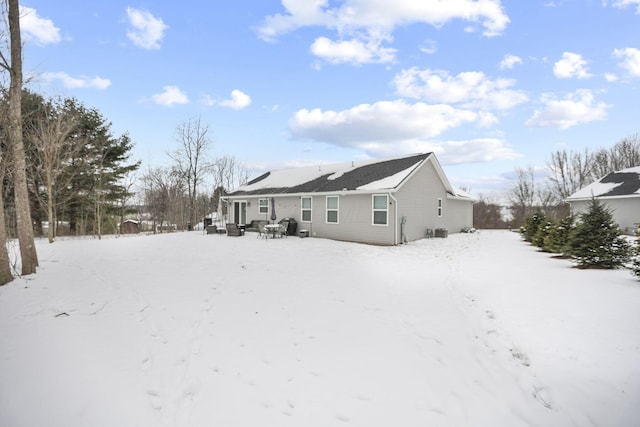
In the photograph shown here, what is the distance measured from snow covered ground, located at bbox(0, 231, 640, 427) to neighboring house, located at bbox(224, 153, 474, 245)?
724cm

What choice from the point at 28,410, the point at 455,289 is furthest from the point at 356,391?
the point at 455,289

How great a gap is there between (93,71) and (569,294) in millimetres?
19335

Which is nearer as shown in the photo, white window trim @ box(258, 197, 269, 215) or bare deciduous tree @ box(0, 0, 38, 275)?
bare deciduous tree @ box(0, 0, 38, 275)

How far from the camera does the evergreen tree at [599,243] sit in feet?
24.7

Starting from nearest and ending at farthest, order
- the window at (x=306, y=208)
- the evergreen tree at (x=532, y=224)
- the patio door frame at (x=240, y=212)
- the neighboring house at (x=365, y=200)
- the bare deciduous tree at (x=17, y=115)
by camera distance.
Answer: the bare deciduous tree at (x=17, y=115), the neighboring house at (x=365, y=200), the evergreen tree at (x=532, y=224), the window at (x=306, y=208), the patio door frame at (x=240, y=212)

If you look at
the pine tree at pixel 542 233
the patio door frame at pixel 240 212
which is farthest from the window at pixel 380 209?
the patio door frame at pixel 240 212

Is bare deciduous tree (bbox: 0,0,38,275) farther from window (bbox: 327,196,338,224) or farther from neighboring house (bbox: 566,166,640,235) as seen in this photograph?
neighboring house (bbox: 566,166,640,235)

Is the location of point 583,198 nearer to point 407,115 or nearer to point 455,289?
point 407,115

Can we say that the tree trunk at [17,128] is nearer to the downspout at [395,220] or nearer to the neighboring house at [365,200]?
the neighboring house at [365,200]

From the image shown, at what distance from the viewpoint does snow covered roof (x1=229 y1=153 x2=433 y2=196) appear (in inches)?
578

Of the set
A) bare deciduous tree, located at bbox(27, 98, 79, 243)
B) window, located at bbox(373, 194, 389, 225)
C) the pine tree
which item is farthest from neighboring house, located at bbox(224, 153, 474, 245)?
bare deciduous tree, located at bbox(27, 98, 79, 243)

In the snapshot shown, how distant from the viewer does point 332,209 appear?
15711 millimetres

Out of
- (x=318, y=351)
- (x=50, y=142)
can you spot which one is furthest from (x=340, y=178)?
(x=50, y=142)

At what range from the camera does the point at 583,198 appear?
20.2 m
